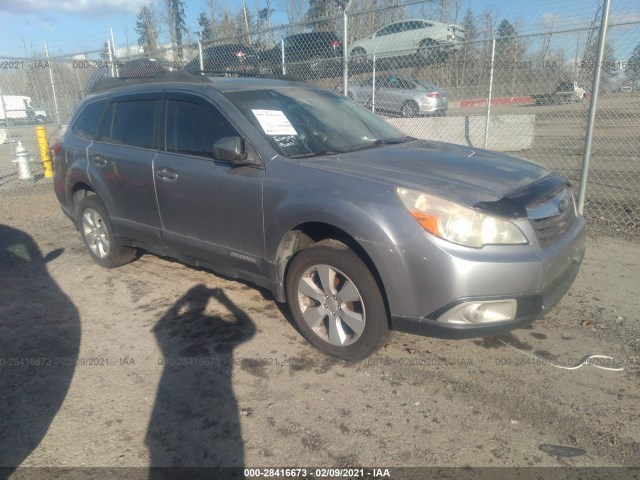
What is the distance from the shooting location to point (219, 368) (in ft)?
10.8

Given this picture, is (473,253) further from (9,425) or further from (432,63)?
(432,63)

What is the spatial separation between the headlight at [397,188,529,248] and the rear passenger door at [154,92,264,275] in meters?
1.25

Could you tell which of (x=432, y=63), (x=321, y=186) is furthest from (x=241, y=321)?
(x=432, y=63)

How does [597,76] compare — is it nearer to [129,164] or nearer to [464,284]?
[464,284]

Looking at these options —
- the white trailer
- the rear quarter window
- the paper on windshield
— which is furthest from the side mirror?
the white trailer

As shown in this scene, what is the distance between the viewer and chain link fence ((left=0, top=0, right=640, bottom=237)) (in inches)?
274

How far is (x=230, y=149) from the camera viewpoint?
3.44 m

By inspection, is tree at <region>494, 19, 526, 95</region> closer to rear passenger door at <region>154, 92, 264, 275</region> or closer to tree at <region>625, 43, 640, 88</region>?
tree at <region>625, 43, 640, 88</region>

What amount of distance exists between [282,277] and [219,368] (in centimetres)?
77

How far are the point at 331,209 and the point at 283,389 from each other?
117 cm

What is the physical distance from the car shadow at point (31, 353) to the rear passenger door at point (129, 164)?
95 centimetres

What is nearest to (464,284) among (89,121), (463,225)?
(463,225)

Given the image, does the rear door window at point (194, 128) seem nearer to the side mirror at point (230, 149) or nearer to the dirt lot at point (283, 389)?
the side mirror at point (230, 149)

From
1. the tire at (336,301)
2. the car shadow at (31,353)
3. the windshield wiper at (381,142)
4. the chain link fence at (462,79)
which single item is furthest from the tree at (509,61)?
the car shadow at (31,353)
